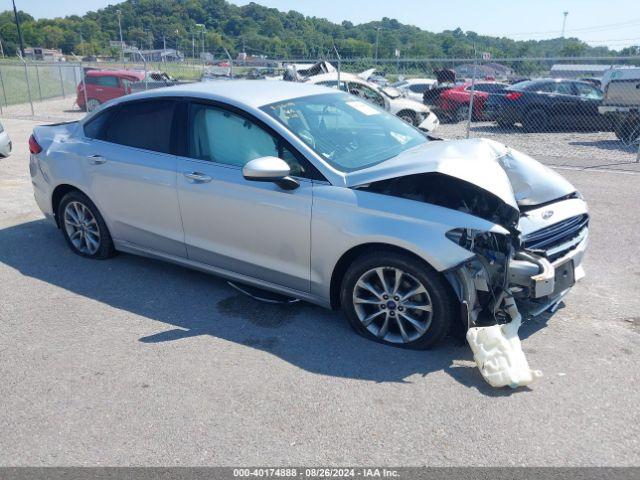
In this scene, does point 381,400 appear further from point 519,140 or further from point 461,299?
point 519,140

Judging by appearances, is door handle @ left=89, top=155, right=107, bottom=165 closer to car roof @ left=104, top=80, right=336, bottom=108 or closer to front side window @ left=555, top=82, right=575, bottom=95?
car roof @ left=104, top=80, right=336, bottom=108

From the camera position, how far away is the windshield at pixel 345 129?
13.3ft

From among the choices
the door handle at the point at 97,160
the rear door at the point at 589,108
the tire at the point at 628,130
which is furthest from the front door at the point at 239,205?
the rear door at the point at 589,108

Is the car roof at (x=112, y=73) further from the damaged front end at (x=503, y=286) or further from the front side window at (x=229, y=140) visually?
the damaged front end at (x=503, y=286)

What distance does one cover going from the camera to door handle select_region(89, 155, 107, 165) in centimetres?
490

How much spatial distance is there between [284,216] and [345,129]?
97 cm

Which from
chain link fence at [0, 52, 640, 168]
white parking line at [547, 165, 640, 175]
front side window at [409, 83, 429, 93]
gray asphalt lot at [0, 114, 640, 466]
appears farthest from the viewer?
front side window at [409, 83, 429, 93]

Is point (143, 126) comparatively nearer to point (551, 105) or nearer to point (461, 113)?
point (551, 105)

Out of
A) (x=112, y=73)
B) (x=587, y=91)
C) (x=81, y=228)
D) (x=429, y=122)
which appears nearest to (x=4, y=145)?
(x=81, y=228)

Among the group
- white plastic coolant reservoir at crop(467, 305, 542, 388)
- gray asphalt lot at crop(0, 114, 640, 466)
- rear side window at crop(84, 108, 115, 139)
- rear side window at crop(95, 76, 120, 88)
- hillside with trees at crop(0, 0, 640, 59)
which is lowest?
gray asphalt lot at crop(0, 114, 640, 466)

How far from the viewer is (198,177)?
426 centimetres

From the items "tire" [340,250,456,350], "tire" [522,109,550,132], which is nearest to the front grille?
"tire" [340,250,456,350]

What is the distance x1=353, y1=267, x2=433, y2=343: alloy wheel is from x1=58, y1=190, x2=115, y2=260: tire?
269 centimetres

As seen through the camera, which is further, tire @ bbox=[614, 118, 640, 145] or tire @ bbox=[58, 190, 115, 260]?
tire @ bbox=[614, 118, 640, 145]
